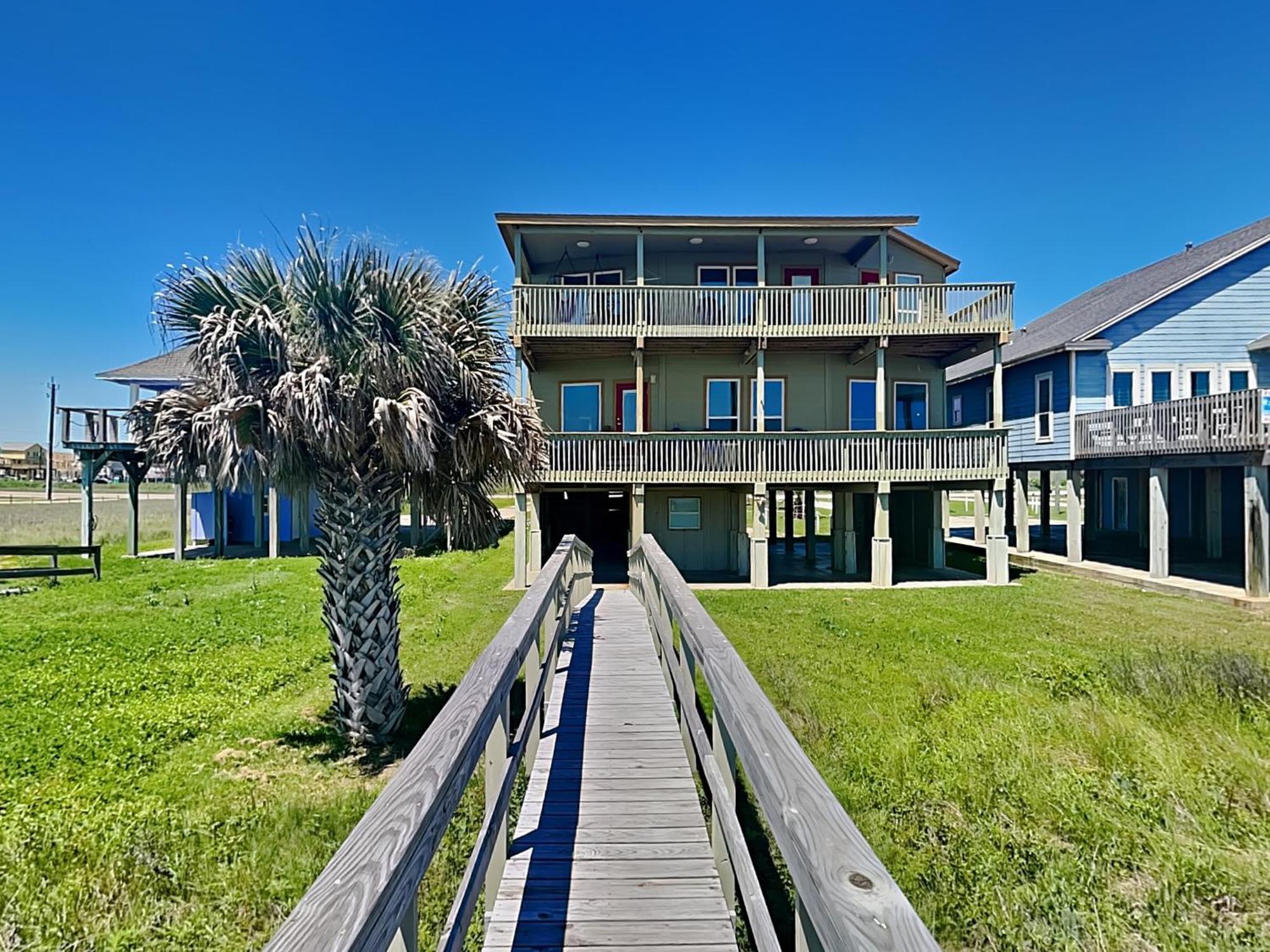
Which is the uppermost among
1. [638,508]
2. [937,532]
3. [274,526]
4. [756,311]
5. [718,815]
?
[756,311]

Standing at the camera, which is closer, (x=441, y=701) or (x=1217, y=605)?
(x=441, y=701)

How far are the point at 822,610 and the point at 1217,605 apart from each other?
25.1 ft

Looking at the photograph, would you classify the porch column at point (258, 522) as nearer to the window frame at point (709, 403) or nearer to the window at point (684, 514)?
the window at point (684, 514)

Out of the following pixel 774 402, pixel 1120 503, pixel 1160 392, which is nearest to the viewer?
pixel 774 402

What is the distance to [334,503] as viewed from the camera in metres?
6.24

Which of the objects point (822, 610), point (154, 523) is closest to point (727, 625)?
point (822, 610)

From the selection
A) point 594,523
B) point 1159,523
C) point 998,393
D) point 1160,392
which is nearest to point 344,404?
point 998,393

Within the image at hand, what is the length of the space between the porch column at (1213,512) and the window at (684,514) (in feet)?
49.2

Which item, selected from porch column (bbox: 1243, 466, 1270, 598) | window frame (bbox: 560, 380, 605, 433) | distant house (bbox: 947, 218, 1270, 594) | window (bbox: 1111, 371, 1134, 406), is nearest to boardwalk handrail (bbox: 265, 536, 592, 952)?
window frame (bbox: 560, 380, 605, 433)

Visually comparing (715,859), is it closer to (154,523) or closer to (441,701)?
(441,701)

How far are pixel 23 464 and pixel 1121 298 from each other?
334 ft

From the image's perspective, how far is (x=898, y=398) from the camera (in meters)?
17.8

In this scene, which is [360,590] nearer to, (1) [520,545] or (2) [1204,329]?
(1) [520,545]

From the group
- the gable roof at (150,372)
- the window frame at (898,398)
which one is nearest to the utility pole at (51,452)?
the gable roof at (150,372)
